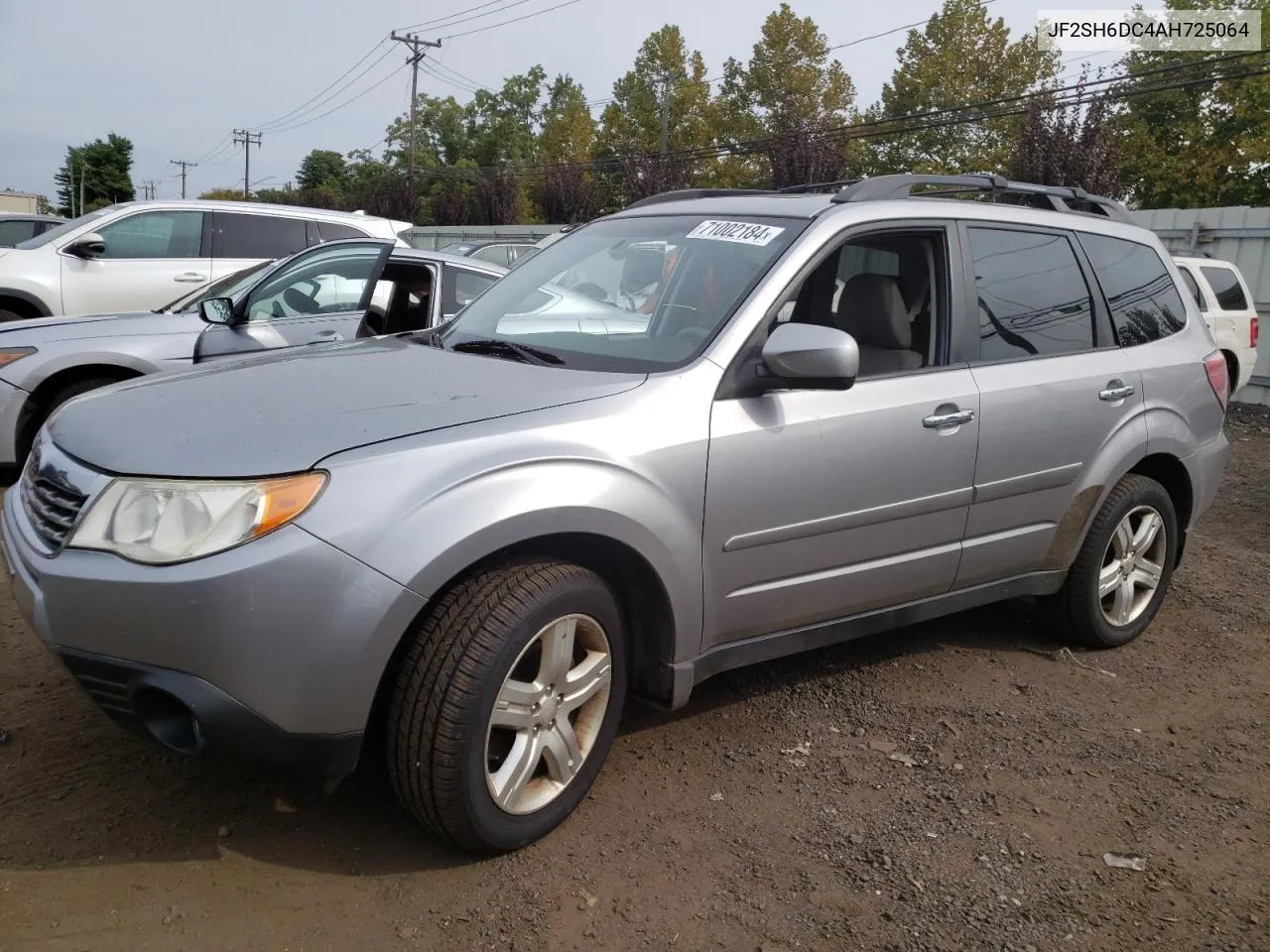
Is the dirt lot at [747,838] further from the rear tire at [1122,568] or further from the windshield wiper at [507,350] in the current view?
the windshield wiper at [507,350]

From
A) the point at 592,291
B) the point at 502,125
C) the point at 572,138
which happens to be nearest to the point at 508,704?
the point at 592,291

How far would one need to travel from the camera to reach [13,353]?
239 inches

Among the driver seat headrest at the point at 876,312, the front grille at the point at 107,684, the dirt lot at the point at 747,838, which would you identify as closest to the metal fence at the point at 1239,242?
the dirt lot at the point at 747,838

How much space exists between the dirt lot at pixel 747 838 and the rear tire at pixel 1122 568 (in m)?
0.41

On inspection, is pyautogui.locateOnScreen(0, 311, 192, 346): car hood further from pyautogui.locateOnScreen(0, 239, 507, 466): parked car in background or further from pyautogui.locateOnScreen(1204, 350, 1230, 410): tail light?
pyautogui.locateOnScreen(1204, 350, 1230, 410): tail light

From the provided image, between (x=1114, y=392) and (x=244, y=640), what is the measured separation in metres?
3.39

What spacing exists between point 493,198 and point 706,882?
131 ft

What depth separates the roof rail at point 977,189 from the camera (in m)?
3.68

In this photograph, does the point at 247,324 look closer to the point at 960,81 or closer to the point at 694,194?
the point at 694,194

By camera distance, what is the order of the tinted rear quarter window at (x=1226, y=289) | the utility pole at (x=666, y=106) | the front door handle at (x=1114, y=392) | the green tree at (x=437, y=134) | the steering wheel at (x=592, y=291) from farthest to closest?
1. the green tree at (x=437, y=134)
2. the utility pole at (x=666, y=106)
3. the tinted rear quarter window at (x=1226, y=289)
4. the front door handle at (x=1114, y=392)
5. the steering wheel at (x=592, y=291)

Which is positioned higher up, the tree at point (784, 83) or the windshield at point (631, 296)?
the tree at point (784, 83)

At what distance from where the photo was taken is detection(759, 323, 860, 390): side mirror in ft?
9.68

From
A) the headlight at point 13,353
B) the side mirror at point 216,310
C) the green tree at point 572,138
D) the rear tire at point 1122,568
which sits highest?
the green tree at point 572,138

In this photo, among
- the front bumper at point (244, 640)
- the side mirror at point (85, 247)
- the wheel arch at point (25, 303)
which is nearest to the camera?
the front bumper at point (244, 640)
